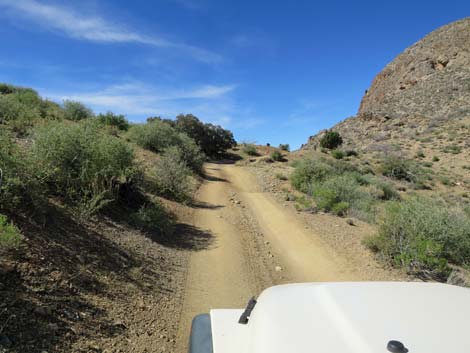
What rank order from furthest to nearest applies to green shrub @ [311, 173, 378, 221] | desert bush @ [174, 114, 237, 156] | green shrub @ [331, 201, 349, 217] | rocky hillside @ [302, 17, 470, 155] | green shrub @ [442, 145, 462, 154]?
rocky hillside @ [302, 17, 470, 155] < desert bush @ [174, 114, 237, 156] < green shrub @ [442, 145, 462, 154] < green shrub @ [311, 173, 378, 221] < green shrub @ [331, 201, 349, 217]

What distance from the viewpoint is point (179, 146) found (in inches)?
825

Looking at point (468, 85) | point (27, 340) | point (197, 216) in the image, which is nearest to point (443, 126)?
point (468, 85)

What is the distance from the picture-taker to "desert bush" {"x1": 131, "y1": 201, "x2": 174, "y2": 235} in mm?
8047

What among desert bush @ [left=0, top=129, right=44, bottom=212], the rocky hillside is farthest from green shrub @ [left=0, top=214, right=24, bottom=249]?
the rocky hillside

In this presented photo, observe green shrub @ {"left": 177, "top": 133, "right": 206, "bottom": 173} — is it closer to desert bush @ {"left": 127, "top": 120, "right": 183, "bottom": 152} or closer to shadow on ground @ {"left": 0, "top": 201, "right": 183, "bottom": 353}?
desert bush @ {"left": 127, "top": 120, "right": 183, "bottom": 152}

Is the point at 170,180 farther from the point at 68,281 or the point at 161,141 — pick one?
the point at 68,281

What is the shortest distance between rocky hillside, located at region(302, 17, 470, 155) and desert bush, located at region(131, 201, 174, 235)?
34343 mm

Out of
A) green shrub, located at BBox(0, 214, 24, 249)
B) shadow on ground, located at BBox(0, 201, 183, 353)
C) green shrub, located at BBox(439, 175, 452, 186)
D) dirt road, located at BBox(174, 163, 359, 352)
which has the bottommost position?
dirt road, located at BBox(174, 163, 359, 352)

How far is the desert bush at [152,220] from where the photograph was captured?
317 inches

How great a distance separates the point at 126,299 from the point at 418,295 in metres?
4.13

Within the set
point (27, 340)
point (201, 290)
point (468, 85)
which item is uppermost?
point (468, 85)

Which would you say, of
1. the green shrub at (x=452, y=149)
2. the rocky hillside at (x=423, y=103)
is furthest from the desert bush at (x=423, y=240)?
the rocky hillside at (x=423, y=103)

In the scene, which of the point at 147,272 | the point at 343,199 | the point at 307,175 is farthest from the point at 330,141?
the point at 147,272

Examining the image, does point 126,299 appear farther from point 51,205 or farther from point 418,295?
point 418,295
